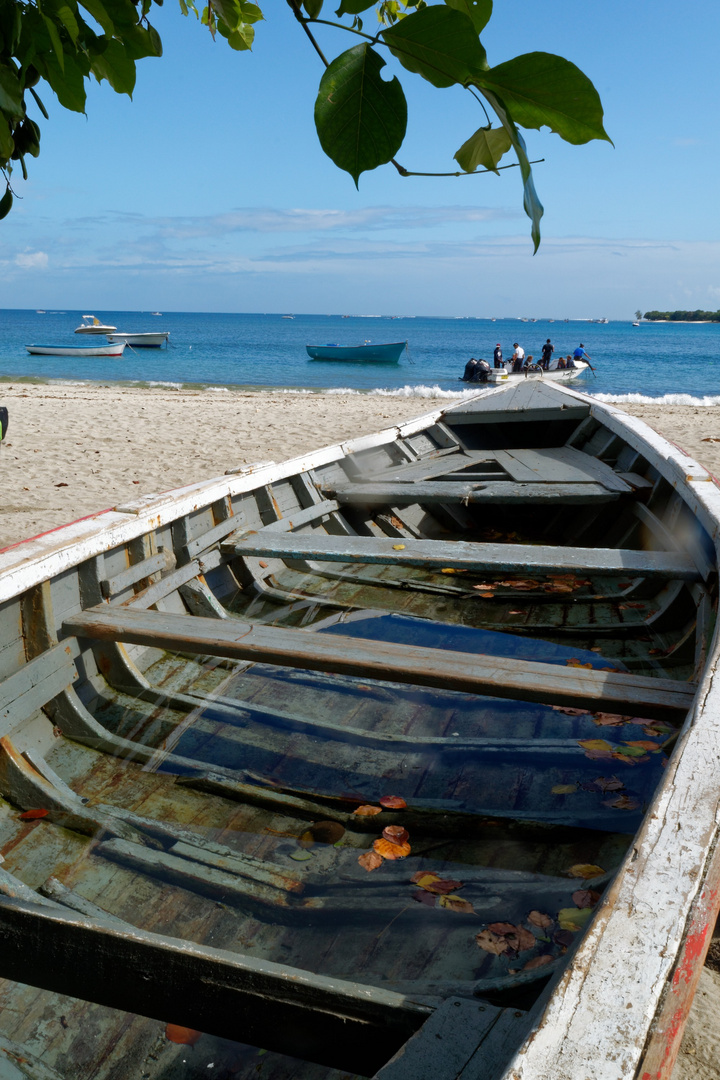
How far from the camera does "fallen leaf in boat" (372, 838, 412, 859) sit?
2.31m

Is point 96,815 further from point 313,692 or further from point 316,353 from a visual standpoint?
point 316,353

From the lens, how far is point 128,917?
214cm

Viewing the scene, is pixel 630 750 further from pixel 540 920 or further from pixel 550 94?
pixel 550 94

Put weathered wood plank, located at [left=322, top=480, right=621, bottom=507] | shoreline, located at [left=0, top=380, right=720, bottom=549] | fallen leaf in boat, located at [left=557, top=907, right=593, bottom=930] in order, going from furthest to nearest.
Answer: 1. shoreline, located at [left=0, top=380, right=720, bottom=549]
2. weathered wood plank, located at [left=322, top=480, right=621, bottom=507]
3. fallen leaf in boat, located at [left=557, top=907, right=593, bottom=930]

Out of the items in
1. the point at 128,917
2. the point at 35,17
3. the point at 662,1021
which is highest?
the point at 35,17

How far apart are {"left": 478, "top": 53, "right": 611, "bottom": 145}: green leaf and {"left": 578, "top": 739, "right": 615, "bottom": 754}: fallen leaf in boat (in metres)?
2.60

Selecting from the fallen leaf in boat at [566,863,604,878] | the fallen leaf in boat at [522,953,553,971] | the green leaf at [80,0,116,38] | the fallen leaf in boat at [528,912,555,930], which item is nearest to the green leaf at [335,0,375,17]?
the green leaf at [80,0,116,38]

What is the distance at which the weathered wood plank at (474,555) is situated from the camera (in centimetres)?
356

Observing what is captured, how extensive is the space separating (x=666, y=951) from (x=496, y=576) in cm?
390

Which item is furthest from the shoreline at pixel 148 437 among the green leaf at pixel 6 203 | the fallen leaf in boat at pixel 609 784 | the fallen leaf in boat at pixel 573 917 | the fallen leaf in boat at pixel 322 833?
the green leaf at pixel 6 203

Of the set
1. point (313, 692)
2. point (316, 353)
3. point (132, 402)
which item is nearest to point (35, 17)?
point (313, 692)

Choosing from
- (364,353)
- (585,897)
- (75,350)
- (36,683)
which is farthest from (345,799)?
(75,350)

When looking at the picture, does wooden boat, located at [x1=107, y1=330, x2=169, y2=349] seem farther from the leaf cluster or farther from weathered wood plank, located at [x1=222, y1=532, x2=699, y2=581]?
the leaf cluster

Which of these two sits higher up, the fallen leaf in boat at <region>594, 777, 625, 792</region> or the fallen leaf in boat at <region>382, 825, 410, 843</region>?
the fallen leaf in boat at <region>594, 777, 625, 792</region>
